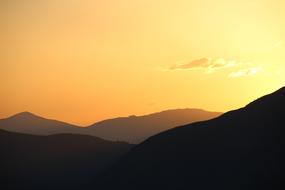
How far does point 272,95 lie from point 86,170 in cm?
8727

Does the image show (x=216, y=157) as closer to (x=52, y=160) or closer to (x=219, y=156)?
(x=219, y=156)

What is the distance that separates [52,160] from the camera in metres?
180

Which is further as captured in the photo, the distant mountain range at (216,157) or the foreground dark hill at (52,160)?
the foreground dark hill at (52,160)

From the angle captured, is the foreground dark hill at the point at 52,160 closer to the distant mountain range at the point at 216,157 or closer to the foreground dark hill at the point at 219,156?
the distant mountain range at the point at 216,157

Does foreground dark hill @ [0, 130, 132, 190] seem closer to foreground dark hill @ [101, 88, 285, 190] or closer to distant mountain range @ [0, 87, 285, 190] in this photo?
distant mountain range @ [0, 87, 285, 190]

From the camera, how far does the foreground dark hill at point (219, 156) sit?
82.6 m

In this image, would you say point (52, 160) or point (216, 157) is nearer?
point (216, 157)

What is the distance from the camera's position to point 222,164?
3546 inches

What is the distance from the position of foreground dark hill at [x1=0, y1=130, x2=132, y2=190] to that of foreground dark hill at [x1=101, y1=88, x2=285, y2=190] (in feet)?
138

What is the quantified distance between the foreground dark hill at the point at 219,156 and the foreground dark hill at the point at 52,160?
42.0 meters

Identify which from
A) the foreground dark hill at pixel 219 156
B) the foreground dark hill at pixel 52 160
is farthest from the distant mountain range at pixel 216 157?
the foreground dark hill at pixel 52 160

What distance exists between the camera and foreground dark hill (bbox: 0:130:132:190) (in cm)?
16025

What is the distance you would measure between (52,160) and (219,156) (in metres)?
105

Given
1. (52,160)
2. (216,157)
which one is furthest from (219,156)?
(52,160)
